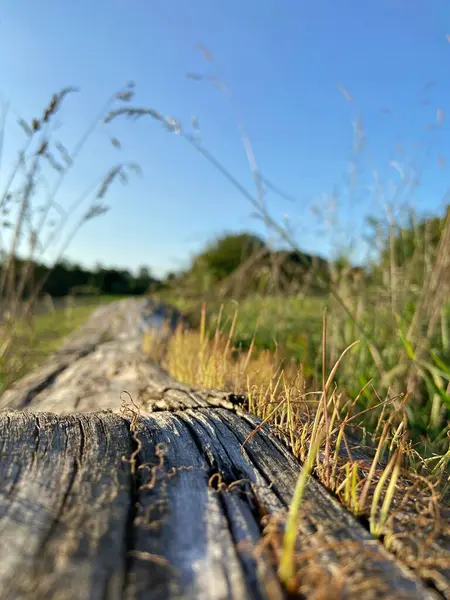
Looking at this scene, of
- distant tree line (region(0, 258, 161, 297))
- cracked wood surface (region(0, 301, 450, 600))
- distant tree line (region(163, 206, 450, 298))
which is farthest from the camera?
distant tree line (region(0, 258, 161, 297))

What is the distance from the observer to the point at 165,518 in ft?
2.95

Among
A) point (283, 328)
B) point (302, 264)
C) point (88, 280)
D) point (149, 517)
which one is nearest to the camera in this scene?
point (149, 517)

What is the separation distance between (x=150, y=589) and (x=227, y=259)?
11271 mm

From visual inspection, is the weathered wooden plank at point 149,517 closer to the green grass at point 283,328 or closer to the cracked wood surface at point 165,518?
the cracked wood surface at point 165,518

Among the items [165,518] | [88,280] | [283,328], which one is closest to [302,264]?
[283,328]

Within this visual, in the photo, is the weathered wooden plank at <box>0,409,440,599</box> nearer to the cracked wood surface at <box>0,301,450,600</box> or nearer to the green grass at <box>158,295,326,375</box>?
the cracked wood surface at <box>0,301,450,600</box>

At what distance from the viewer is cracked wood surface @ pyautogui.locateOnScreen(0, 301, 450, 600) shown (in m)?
0.72

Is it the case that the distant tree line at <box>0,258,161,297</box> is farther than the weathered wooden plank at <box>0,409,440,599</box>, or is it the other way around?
the distant tree line at <box>0,258,161,297</box>

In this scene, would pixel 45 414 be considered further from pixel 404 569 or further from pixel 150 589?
pixel 404 569

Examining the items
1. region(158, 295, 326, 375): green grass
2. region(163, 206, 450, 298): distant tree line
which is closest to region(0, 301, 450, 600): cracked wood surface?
region(163, 206, 450, 298): distant tree line

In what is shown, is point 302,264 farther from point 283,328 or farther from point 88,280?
point 88,280

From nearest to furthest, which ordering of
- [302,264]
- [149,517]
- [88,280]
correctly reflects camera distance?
[149,517] < [302,264] < [88,280]

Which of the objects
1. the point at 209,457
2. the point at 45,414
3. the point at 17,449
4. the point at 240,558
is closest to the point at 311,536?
the point at 240,558

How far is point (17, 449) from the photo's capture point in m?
1.10
